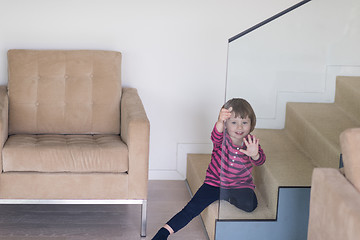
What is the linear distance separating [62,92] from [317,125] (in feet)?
5.67

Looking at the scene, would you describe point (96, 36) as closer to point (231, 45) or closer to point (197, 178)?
point (197, 178)

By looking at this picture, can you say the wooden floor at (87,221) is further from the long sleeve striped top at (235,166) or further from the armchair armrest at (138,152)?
the long sleeve striped top at (235,166)

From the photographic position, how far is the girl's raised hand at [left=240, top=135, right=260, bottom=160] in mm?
2648

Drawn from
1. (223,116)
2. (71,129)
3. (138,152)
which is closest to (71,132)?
(71,129)

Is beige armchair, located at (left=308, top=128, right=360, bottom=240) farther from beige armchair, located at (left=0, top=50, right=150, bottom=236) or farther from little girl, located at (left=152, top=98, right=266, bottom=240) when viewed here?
beige armchair, located at (left=0, top=50, right=150, bottom=236)

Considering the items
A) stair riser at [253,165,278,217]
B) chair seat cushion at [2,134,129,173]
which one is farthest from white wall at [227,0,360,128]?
chair seat cushion at [2,134,129,173]

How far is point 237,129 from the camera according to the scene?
2688 mm

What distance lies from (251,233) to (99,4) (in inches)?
80.6

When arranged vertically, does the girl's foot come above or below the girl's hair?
below

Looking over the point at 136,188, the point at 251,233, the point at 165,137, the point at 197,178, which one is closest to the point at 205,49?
the point at 165,137

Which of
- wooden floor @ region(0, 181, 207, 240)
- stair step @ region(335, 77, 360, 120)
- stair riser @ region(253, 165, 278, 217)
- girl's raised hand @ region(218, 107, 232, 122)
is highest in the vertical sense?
stair step @ region(335, 77, 360, 120)

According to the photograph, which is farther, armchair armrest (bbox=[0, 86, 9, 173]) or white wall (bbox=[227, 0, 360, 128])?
armchair armrest (bbox=[0, 86, 9, 173])

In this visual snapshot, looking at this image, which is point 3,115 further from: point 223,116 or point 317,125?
point 317,125

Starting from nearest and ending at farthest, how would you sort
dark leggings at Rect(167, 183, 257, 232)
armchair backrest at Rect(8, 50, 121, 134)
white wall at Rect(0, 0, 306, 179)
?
dark leggings at Rect(167, 183, 257, 232), armchair backrest at Rect(8, 50, 121, 134), white wall at Rect(0, 0, 306, 179)
